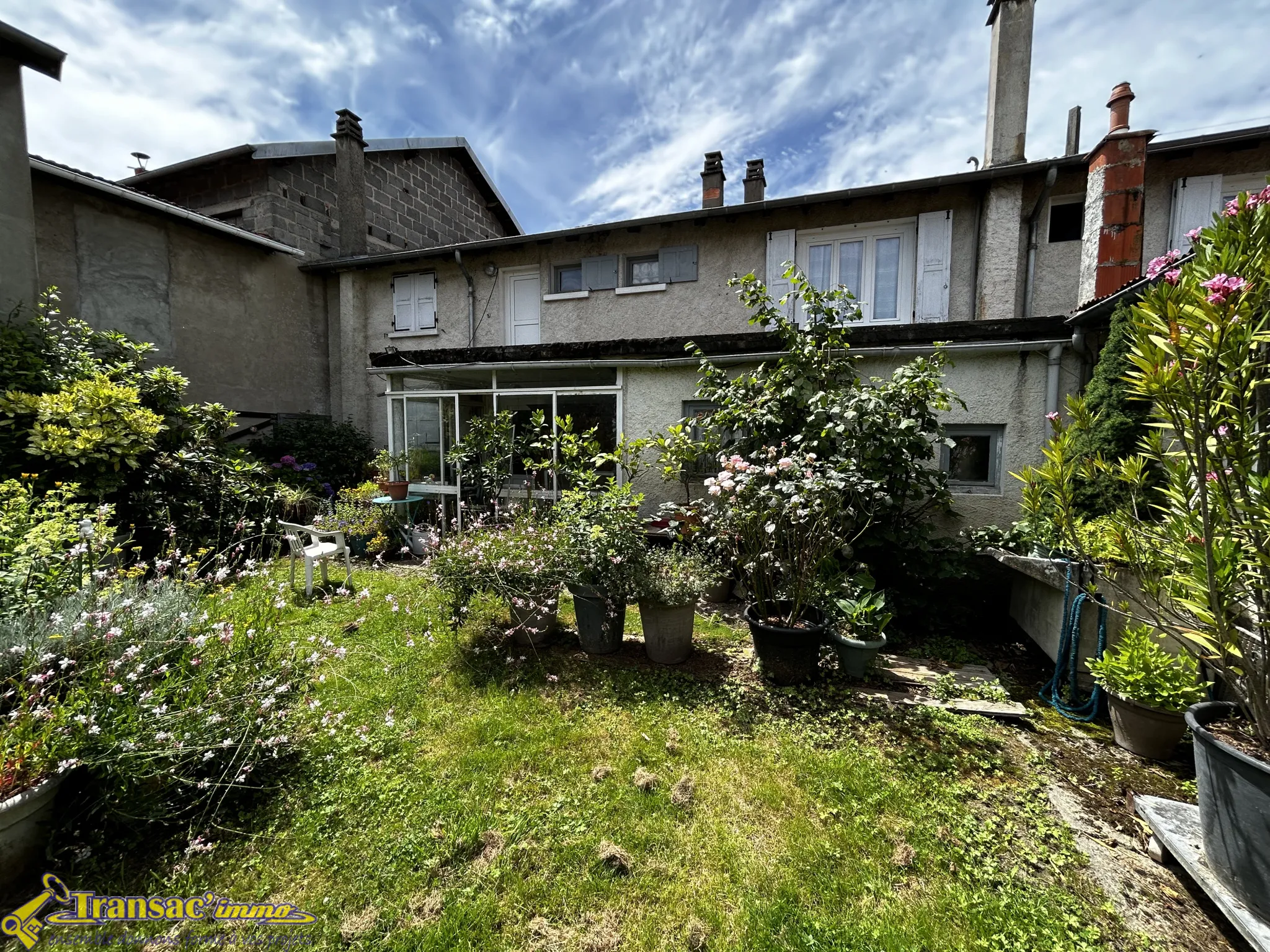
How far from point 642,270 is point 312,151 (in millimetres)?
8346

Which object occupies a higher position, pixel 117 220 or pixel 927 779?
pixel 117 220

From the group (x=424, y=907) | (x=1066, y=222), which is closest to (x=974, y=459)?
(x=1066, y=222)

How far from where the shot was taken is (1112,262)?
5801mm

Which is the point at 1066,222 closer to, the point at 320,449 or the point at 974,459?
the point at 974,459

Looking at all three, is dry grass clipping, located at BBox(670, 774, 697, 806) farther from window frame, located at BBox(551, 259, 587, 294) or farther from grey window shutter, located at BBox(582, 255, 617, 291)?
window frame, located at BBox(551, 259, 587, 294)

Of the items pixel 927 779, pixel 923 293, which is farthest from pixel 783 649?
pixel 923 293

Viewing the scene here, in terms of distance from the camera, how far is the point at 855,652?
3861mm

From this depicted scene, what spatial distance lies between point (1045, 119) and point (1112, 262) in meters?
4.12

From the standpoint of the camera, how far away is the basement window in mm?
10422

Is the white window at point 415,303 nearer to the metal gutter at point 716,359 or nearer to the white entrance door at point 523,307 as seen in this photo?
the white entrance door at point 523,307

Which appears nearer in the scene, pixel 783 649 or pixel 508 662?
pixel 783 649

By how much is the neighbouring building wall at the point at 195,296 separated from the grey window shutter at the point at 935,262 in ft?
41.9

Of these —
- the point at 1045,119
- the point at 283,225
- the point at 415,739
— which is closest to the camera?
the point at 415,739

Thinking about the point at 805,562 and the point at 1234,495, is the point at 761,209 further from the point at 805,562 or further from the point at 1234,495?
the point at 1234,495
